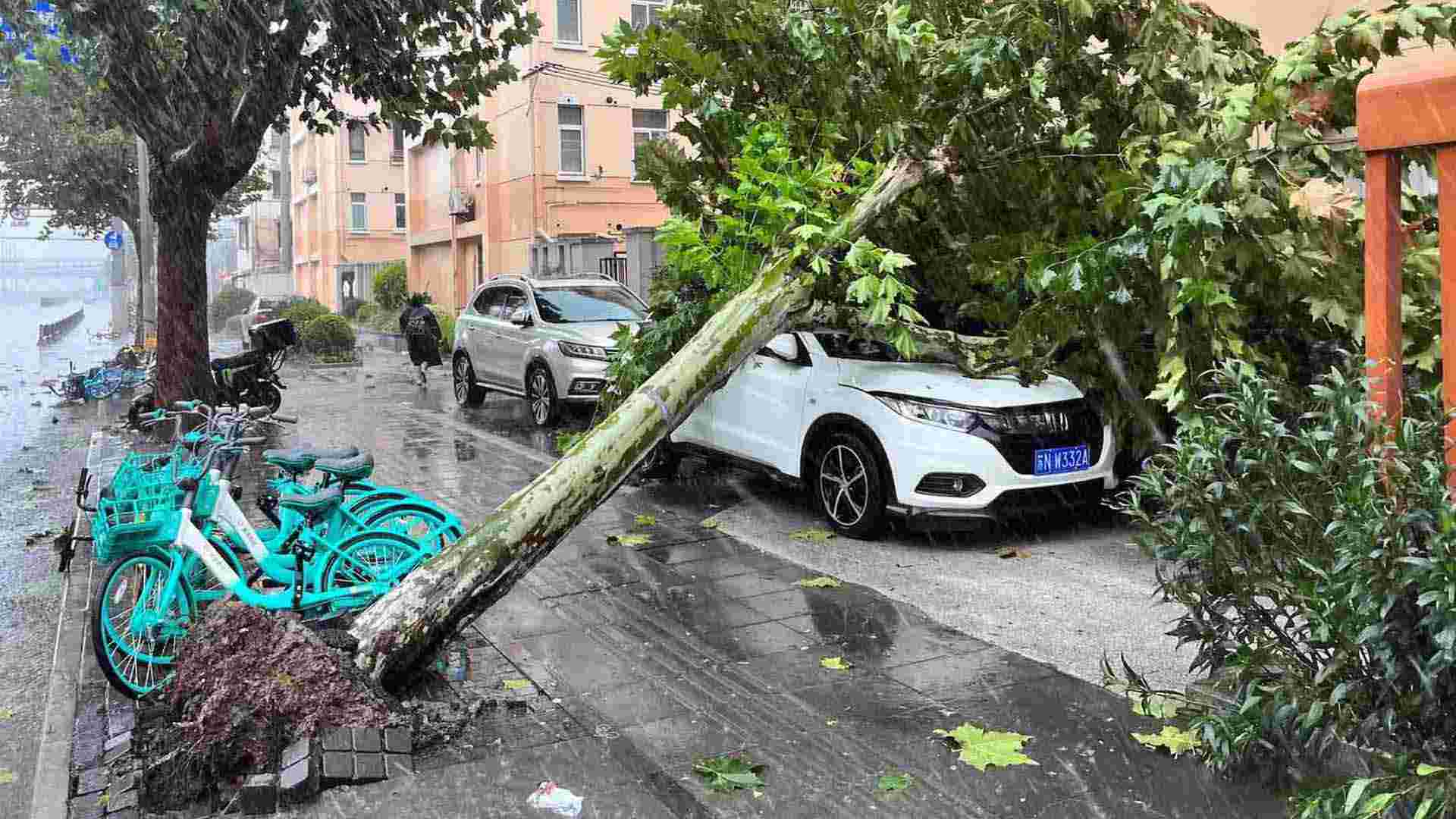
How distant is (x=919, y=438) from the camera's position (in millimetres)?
7930

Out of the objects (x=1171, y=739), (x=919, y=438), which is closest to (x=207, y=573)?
(x=919, y=438)

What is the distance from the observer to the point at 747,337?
280 inches

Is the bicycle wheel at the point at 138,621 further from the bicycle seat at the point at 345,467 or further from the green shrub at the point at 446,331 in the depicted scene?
the green shrub at the point at 446,331

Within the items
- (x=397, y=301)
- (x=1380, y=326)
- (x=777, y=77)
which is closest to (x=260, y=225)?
(x=397, y=301)

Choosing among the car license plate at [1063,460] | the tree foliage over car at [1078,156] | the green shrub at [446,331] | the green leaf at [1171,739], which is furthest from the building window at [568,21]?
the green leaf at [1171,739]

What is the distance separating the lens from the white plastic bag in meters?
4.45

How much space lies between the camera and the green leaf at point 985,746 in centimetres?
480

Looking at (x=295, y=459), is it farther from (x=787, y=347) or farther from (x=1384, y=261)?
(x=1384, y=261)

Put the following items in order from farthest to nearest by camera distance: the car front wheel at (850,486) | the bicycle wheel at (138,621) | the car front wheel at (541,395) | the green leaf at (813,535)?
the car front wheel at (541,395)
the green leaf at (813,535)
the car front wheel at (850,486)
the bicycle wheel at (138,621)

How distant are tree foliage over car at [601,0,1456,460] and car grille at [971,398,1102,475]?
0.19m

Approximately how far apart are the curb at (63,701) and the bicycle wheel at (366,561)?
123 centimetres

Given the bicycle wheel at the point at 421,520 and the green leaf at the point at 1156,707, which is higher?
the bicycle wheel at the point at 421,520

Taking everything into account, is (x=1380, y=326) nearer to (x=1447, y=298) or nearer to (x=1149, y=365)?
(x=1447, y=298)

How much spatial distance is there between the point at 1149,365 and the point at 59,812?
6.33 meters
